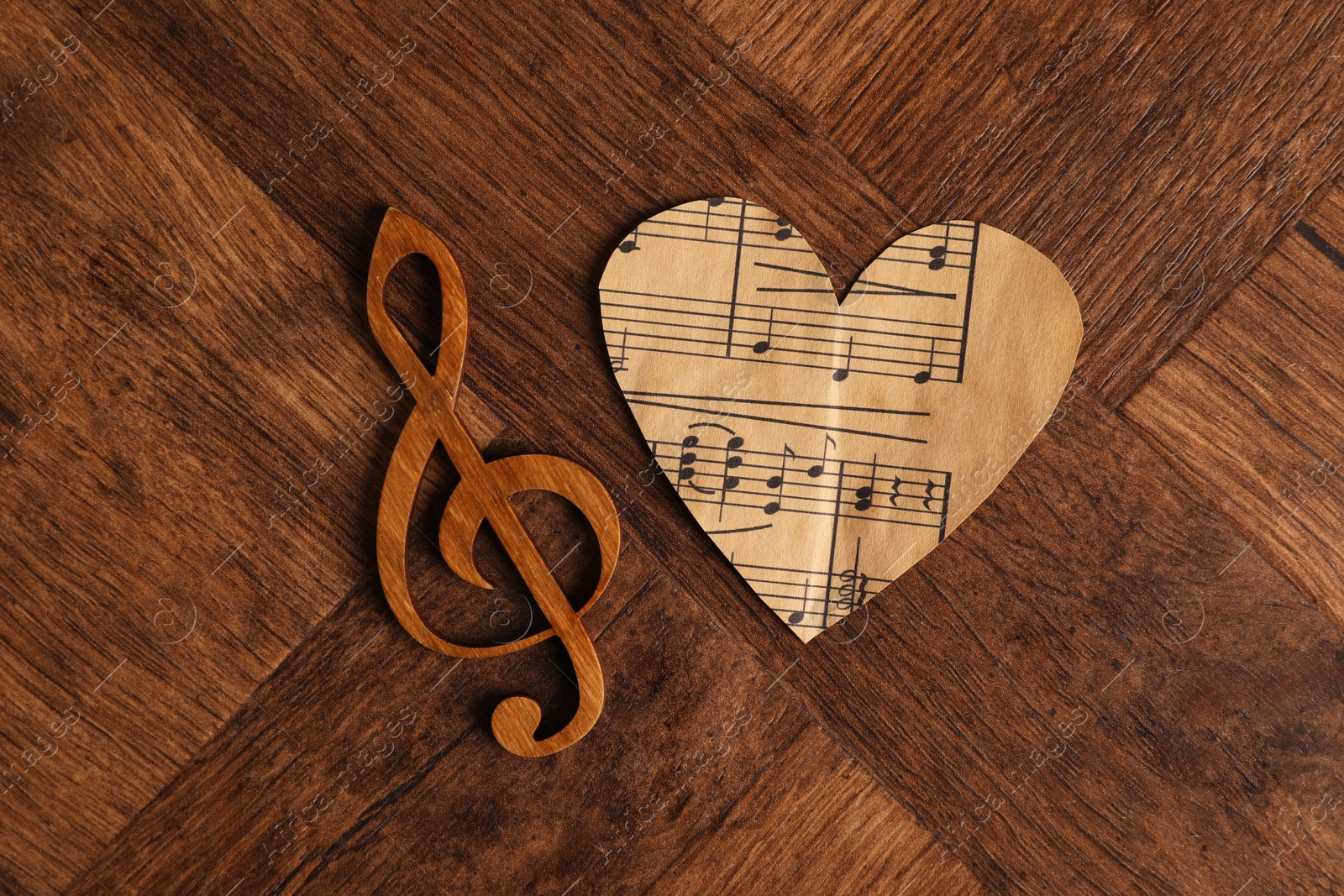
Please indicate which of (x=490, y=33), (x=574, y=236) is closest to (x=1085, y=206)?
(x=574, y=236)

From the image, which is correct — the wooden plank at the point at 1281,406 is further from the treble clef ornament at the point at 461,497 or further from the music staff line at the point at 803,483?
the treble clef ornament at the point at 461,497

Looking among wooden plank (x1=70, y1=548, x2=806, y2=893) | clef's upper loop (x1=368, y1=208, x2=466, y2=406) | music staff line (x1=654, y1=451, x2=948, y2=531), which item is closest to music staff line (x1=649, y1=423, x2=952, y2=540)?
music staff line (x1=654, y1=451, x2=948, y2=531)

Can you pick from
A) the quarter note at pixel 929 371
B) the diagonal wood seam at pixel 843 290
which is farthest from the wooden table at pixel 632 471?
the quarter note at pixel 929 371

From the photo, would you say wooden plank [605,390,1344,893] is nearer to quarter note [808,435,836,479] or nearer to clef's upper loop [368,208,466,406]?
quarter note [808,435,836,479]

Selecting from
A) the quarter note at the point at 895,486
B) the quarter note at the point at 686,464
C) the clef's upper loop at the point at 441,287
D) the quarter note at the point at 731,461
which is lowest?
the quarter note at the point at 895,486

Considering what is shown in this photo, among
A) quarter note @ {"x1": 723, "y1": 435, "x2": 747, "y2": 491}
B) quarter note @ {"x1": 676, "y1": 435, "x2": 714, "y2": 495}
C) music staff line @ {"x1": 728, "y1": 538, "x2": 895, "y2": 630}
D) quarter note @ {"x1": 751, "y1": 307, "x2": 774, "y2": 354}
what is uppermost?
quarter note @ {"x1": 751, "y1": 307, "x2": 774, "y2": 354}

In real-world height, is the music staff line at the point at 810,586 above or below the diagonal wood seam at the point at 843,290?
below
